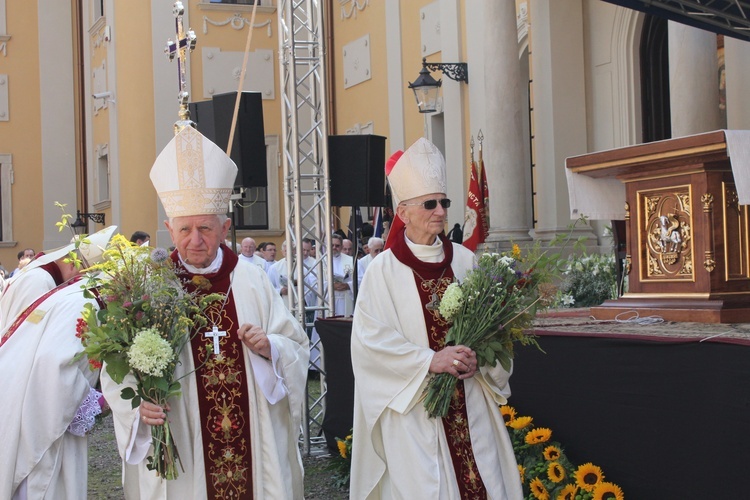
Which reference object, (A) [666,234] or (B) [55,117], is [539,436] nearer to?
(A) [666,234]

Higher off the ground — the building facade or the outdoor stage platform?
the building facade

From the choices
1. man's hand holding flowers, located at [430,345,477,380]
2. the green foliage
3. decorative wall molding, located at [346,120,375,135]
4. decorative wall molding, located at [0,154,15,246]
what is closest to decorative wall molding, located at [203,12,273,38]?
decorative wall molding, located at [346,120,375,135]

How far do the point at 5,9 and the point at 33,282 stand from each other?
23.7 m

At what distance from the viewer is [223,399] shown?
182 inches

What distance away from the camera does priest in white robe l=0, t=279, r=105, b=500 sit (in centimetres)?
495

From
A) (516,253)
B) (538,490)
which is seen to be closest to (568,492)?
(538,490)

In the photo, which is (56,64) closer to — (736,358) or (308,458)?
(308,458)

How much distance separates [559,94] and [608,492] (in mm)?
8434

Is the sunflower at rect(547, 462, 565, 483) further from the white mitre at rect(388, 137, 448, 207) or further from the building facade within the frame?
the building facade

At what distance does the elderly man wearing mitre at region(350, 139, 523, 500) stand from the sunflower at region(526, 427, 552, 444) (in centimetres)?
152

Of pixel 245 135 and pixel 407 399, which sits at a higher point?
pixel 245 135

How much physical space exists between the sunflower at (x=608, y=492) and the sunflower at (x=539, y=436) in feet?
1.72

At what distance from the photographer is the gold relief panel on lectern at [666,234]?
22.5 ft

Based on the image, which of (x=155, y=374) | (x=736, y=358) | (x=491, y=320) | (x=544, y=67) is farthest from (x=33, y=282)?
(x=544, y=67)
